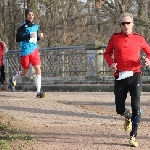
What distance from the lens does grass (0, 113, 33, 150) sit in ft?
22.0

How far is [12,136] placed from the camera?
24.0 feet

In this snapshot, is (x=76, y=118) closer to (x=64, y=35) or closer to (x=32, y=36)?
(x=32, y=36)

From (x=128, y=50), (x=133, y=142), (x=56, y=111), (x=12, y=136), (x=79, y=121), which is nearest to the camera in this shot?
(x=133, y=142)

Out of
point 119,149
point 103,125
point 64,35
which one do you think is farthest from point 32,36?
point 64,35

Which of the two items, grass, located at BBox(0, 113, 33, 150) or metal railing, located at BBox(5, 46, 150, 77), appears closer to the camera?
grass, located at BBox(0, 113, 33, 150)

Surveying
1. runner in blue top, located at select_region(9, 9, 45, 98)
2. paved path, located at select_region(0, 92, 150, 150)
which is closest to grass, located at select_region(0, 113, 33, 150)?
paved path, located at select_region(0, 92, 150, 150)

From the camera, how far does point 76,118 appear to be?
30.1 feet

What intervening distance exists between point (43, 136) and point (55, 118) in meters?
1.69

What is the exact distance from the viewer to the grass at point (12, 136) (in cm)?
671

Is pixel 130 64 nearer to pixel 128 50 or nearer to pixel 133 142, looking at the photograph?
pixel 128 50

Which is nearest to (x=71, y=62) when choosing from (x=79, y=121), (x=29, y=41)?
(x=29, y=41)

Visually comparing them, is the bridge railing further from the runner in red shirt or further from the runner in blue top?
the runner in red shirt

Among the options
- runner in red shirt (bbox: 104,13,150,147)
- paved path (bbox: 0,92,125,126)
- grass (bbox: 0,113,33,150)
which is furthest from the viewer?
paved path (bbox: 0,92,125,126)

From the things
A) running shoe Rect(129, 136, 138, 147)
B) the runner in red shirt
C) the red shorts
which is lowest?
running shoe Rect(129, 136, 138, 147)
